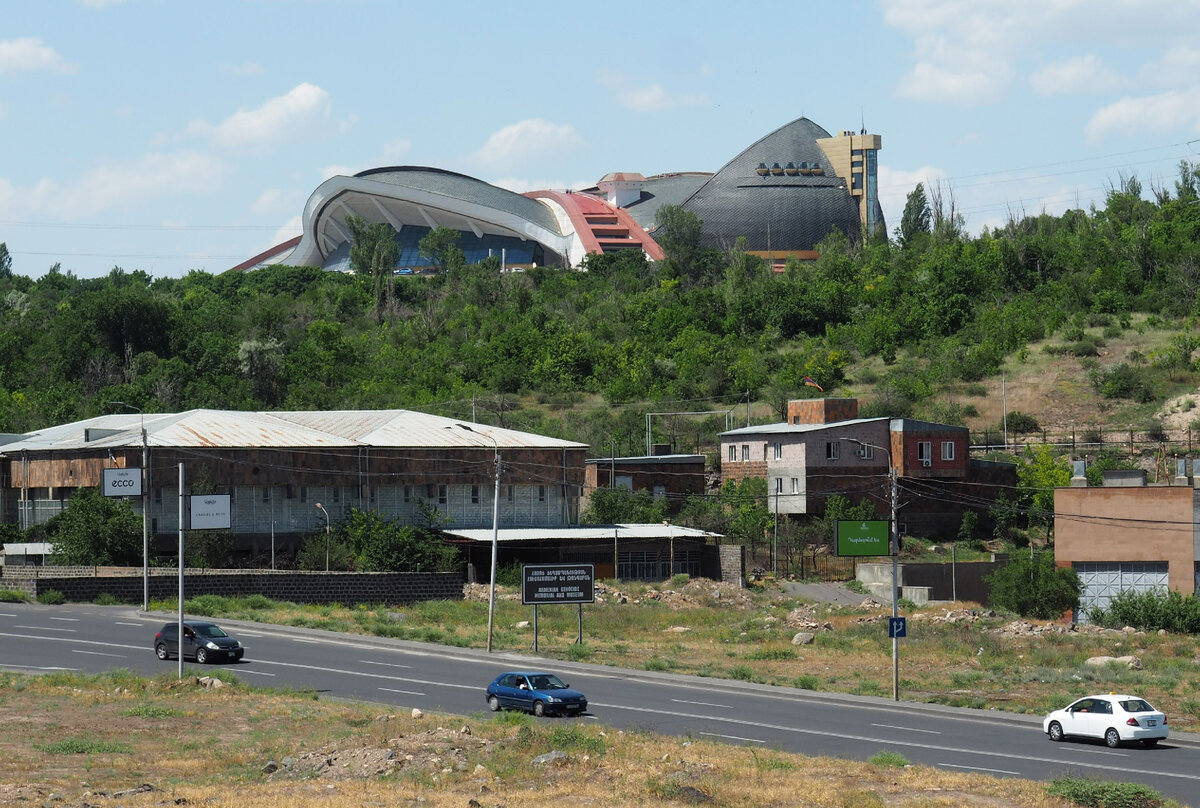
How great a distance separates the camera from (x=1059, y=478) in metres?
77.8

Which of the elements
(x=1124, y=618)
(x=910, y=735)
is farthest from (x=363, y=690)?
(x=1124, y=618)

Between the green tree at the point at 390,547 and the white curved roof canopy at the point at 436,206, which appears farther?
the white curved roof canopy at the point at 436,206

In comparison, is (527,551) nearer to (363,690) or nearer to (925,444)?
(925,444)

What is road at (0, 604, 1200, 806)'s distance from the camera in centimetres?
2755

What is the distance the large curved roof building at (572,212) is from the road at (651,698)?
129m

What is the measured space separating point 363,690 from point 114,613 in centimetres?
2089

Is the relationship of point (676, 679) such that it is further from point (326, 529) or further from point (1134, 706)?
point (326, 529)

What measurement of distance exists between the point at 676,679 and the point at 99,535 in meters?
31.9

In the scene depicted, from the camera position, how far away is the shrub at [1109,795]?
67.8ft

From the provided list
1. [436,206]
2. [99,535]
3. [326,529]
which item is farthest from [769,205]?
[99,535]

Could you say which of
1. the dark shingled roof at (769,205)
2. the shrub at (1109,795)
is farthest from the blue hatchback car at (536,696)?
the dark shingled roof at (769,205)

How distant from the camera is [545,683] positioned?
32.6m

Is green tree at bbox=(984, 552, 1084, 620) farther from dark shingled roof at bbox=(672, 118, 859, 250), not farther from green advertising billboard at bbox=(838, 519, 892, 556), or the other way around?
dark shingled roof at bbox=(672, 118, 859, 250)

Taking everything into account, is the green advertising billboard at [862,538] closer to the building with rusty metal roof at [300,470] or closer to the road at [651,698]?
the building with rusty metal roof at [300,470]
